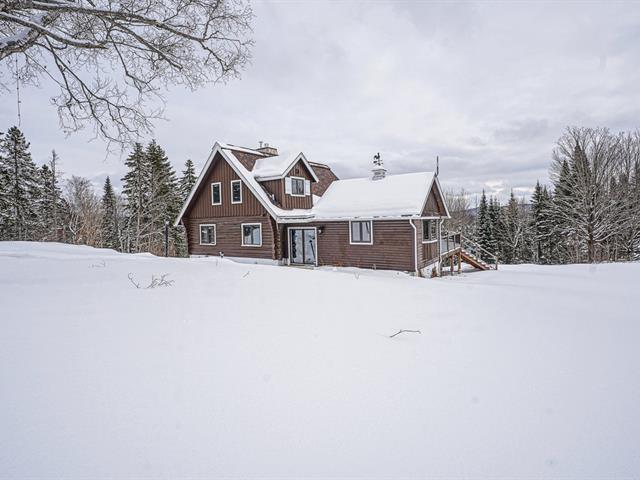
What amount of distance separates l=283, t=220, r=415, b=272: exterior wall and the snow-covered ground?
10803mm

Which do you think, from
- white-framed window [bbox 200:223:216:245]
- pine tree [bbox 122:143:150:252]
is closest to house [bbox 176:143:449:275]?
white-framed window [bbox 200:223:216:245]

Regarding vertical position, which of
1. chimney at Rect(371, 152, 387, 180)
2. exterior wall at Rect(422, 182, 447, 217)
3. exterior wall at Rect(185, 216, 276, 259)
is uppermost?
chimney at Rect(371, 152, 387, 180)

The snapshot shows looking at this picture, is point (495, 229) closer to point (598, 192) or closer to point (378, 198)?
point (598, 192)

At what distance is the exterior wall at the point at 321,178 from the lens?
2221 centimetres

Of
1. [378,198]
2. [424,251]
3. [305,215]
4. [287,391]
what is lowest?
[287,391]

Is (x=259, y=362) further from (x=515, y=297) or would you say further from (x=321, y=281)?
(x=515, y=297)

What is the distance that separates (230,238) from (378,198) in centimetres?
884

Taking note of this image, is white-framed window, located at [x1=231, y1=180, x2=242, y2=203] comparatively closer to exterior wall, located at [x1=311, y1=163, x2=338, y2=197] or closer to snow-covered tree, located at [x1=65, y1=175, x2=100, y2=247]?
exterior wall, located at [x1=311, y1=163, x2=338, y2=197]

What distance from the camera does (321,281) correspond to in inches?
299

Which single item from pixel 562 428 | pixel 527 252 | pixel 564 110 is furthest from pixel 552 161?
pixel 562 428

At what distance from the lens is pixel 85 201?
30281 mm

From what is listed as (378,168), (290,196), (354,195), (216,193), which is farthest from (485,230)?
(216,193)

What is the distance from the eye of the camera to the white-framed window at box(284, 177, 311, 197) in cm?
1912

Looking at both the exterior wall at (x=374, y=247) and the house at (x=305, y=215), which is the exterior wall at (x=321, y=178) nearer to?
the house at (x=305, y=215)
